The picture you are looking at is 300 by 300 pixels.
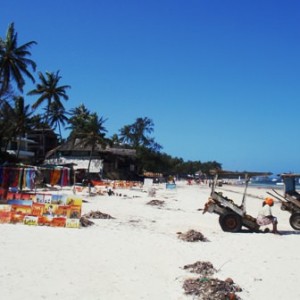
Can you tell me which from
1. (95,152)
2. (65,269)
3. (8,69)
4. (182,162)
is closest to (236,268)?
(65,269)

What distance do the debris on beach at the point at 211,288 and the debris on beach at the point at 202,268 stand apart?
0.65 m

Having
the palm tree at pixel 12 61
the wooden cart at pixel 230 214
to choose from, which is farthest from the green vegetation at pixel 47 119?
the wooden cart at pixel 230 214

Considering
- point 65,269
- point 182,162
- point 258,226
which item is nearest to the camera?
point 65,269

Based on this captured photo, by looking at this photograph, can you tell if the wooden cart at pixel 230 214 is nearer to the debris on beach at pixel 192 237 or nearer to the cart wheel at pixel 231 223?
the cart wheel at pixel 231 223

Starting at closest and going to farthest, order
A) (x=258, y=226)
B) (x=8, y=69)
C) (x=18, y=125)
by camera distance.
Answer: (x=258, y=226) < (x=8, y=69) < (x=18, y=125)

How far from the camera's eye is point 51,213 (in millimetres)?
13867

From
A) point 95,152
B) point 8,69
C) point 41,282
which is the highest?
point 8,69

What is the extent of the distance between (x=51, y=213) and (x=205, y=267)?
6823 millimetres

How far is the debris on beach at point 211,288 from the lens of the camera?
6.93m

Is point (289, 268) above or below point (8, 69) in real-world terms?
below

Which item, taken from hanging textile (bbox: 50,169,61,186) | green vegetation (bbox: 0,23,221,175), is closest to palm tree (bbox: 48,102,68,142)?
green vegetation (bbox: 0,23,221,175)

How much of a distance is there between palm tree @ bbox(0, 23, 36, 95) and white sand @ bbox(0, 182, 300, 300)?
3071 cm

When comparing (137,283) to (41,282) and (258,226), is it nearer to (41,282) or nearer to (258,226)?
(41,282)

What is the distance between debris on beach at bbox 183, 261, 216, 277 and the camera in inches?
336
